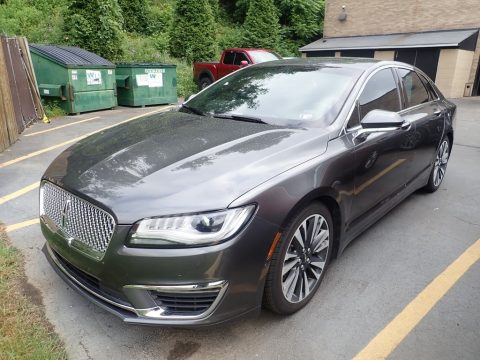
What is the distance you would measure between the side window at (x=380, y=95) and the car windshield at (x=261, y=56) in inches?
376

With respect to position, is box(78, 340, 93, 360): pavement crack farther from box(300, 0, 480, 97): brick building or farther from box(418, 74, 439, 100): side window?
box(300, 0, 480, 97): brick building

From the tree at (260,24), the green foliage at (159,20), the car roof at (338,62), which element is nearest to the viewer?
the car roof at (338,62)

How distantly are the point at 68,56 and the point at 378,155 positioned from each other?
28.7 feet

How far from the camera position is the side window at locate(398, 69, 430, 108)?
4.02 meters

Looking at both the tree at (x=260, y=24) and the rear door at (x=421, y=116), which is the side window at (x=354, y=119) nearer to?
the rear door at (x=421, y=116)

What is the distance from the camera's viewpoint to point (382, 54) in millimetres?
20094

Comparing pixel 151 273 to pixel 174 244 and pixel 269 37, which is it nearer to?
pixel 174 244

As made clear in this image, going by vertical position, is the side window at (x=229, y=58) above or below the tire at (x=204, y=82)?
above

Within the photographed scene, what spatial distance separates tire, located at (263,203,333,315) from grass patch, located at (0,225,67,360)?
1268 mm

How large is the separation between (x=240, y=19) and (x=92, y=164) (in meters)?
27.1

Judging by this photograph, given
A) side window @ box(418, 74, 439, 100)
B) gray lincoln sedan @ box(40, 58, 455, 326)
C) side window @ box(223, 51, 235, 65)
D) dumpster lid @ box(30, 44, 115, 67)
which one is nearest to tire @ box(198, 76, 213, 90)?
side window @ box(223, 51, 235, 65)

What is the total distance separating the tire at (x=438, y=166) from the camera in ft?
15.6

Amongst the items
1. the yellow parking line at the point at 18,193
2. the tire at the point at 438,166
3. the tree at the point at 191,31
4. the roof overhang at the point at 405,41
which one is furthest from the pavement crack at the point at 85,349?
the roof overhang at the point at 405,41

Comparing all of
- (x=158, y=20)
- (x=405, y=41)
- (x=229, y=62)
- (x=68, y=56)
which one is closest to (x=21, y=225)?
(x=68, y=56)
